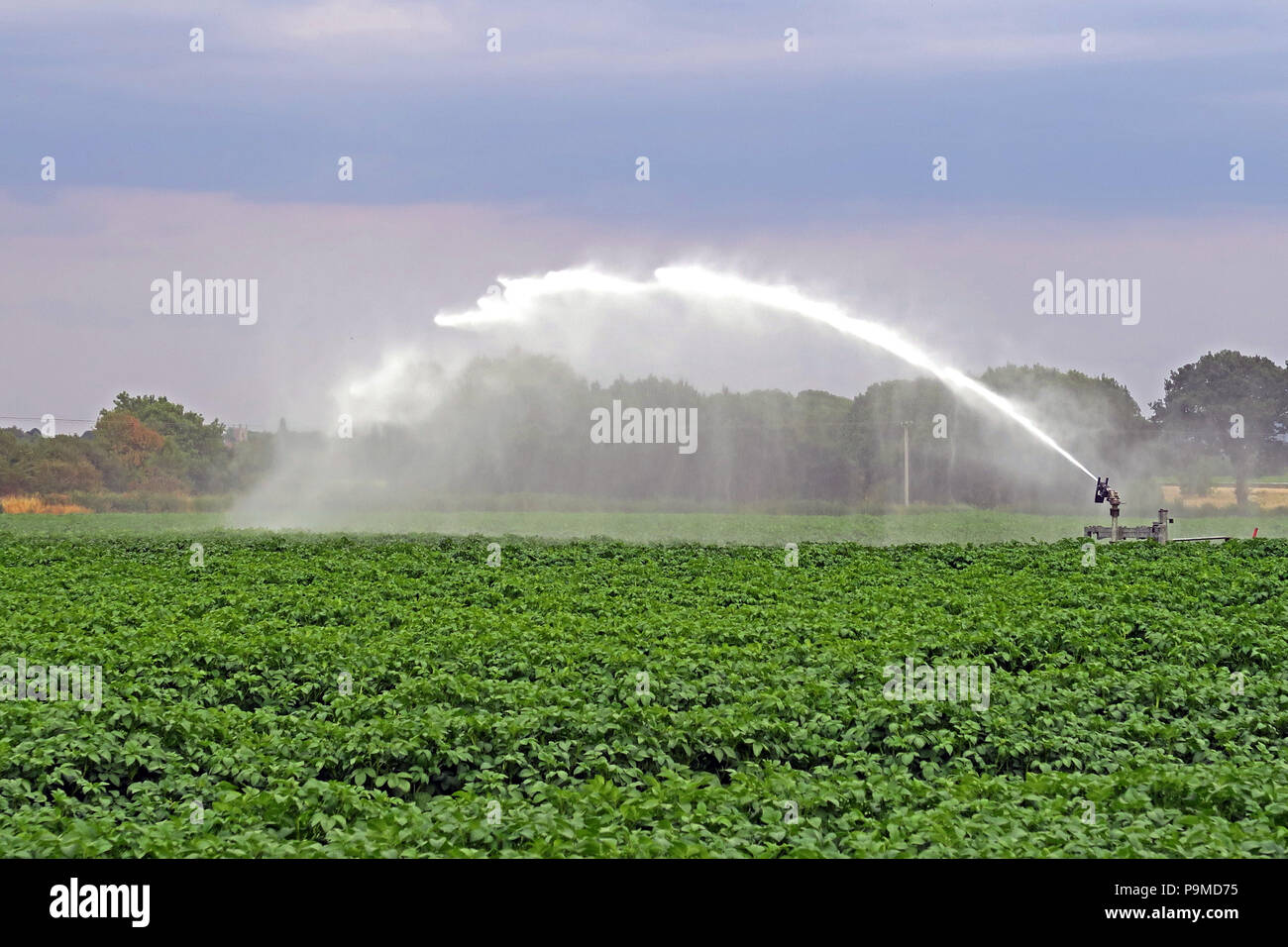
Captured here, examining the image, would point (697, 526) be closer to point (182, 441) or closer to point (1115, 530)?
point (1115, 530)

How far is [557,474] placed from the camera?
69375 millimetres

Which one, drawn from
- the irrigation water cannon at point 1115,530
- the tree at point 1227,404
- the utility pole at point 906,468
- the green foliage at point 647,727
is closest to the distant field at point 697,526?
the utility pole at point 906,468

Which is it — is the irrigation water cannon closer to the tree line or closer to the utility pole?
the tree line

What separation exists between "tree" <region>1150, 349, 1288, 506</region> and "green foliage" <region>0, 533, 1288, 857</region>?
83.4 m

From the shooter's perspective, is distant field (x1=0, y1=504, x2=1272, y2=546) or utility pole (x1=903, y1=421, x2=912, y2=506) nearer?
distant field (x1=0, y1=504, x2=1272, y2=546)

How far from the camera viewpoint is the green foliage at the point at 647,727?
823 centimetres

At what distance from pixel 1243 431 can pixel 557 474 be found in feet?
192

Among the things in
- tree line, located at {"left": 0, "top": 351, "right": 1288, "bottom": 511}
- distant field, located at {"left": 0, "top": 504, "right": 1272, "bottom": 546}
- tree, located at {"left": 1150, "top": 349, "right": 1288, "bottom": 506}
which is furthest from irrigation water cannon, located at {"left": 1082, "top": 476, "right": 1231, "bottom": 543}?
tree, located at {"left": 1150, "top": 349, "right": 1288, "bottom": 506}

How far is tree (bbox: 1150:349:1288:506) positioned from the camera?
99.4 metres

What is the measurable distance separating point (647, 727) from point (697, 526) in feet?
172

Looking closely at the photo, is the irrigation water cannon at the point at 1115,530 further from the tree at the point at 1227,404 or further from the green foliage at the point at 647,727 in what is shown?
the tree at the point at 1227,404

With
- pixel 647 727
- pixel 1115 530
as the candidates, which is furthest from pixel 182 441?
pixel 647 727

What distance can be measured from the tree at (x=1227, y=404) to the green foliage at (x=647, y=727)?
83364mm
